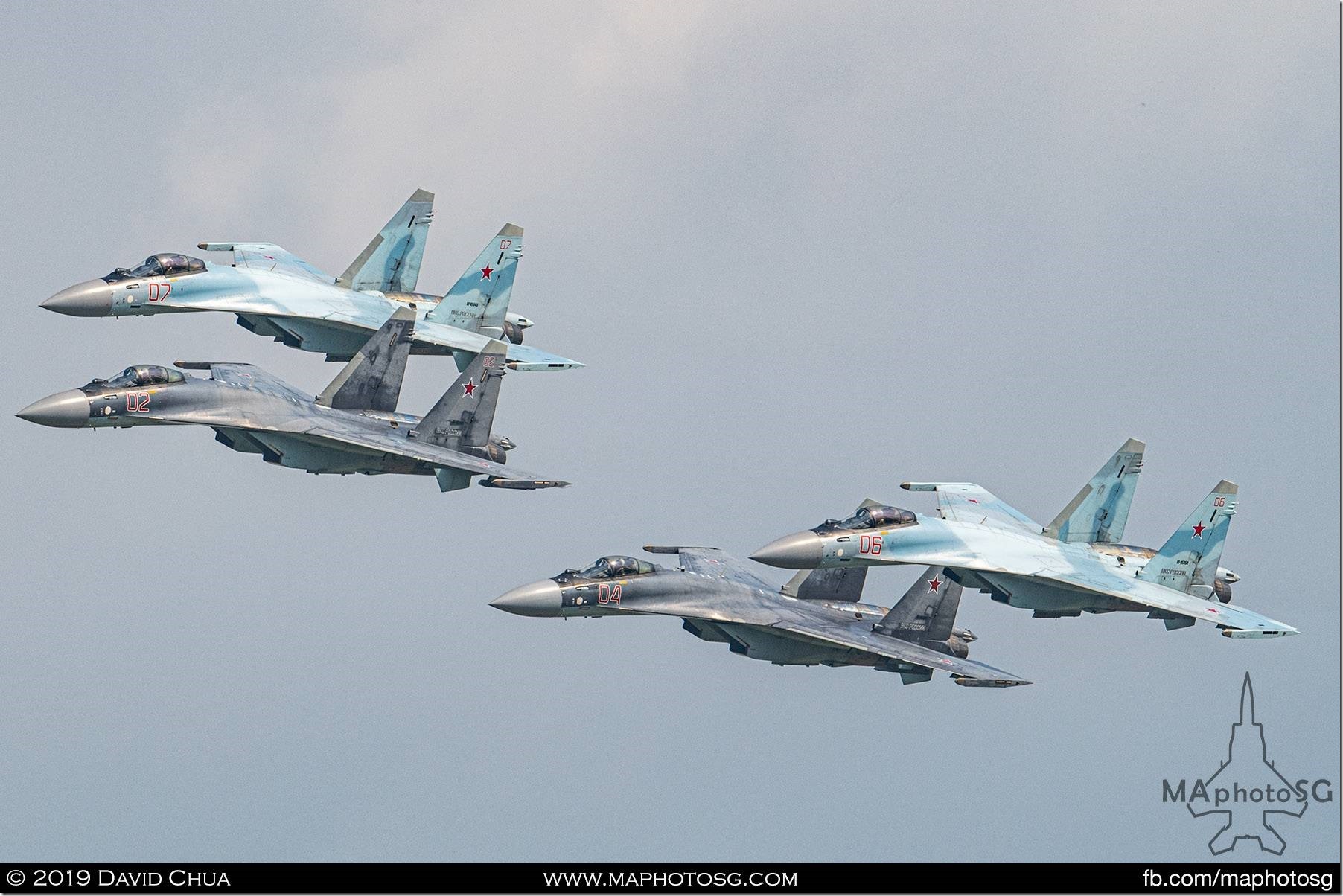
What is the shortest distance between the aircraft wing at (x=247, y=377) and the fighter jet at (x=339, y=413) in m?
0.06

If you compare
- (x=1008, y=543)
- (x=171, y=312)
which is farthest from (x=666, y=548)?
(x=171, y=312)

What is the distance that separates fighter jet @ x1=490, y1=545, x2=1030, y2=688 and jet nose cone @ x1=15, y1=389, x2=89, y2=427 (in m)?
16.8

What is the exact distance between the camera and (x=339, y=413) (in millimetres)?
116500

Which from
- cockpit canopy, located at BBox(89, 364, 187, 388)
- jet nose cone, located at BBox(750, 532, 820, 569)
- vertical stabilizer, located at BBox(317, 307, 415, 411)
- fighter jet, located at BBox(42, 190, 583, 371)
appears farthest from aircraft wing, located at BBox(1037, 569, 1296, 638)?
cockpit canopy, located at BBox(89, 364, 187, 388)

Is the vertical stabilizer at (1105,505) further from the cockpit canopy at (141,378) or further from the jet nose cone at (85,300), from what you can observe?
the jet nose cone at (85,300)

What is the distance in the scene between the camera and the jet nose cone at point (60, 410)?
363ft

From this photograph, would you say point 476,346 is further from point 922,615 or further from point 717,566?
point 922,615

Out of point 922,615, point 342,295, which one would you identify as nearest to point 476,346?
point 342,295

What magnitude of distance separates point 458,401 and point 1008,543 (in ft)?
71.0

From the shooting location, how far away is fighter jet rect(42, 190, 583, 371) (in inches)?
4772

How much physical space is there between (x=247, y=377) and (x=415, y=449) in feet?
22.5

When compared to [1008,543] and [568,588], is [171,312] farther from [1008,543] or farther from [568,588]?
[1008,543]

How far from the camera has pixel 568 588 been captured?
11006cm

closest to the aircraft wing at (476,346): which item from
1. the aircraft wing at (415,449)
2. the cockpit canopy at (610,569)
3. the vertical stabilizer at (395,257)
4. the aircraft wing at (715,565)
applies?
the vertical stabilizer at (395,257)
